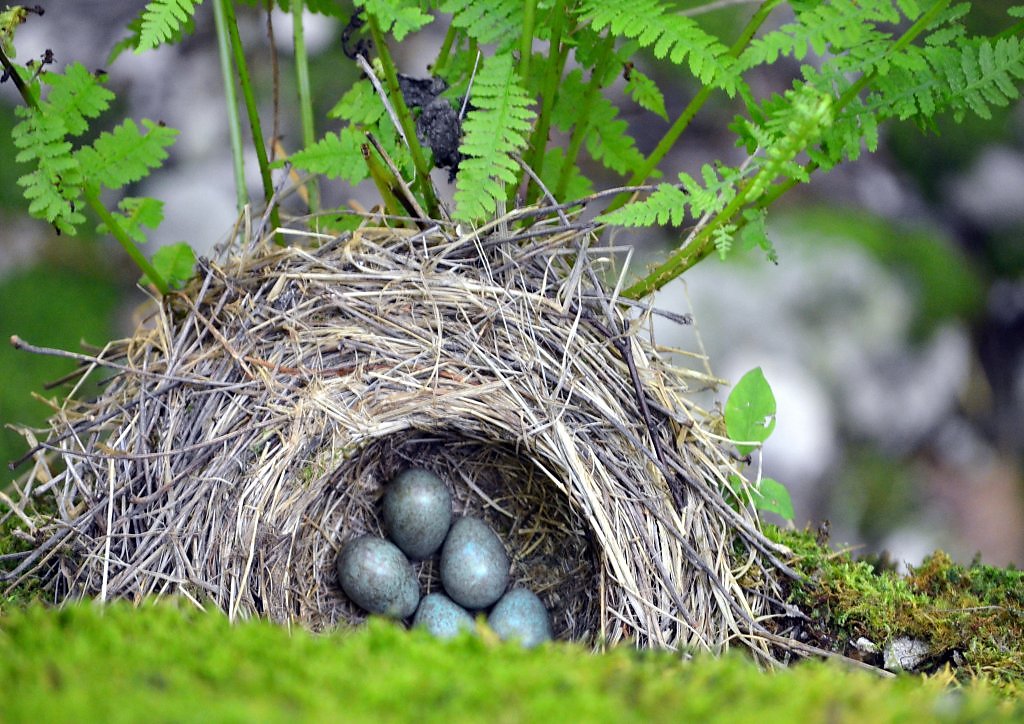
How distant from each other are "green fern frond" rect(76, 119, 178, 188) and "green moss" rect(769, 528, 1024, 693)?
58.9 inches

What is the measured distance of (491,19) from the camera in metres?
1.62

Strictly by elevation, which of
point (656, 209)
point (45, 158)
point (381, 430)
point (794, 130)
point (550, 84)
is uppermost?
point (550, 84)

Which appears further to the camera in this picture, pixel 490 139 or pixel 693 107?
pixel 693 107

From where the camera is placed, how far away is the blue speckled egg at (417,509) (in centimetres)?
188

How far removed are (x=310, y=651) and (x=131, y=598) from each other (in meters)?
0.72

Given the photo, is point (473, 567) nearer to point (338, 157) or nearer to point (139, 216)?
point (338, 157)

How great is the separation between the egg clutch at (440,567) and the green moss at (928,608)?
0.56 metres

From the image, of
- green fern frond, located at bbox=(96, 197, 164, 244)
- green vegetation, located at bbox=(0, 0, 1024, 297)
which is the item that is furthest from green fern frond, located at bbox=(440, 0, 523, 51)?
green fern frond, located at bbox=(96, 197, 164, 244)

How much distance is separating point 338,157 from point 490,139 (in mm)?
Result: 350

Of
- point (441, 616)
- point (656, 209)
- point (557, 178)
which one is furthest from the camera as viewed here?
point (557, 178)

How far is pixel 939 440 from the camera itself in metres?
3.35

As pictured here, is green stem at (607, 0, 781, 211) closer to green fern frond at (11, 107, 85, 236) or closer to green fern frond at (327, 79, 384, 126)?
green fern frond at (327, 79, 384, 126)

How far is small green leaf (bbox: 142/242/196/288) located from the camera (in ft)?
6.23

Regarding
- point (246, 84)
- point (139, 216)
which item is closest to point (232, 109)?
point (246, 84)
